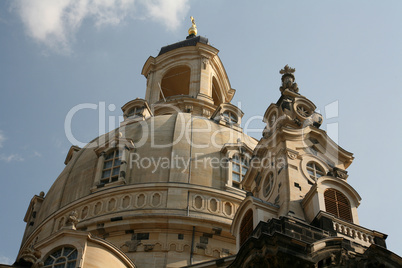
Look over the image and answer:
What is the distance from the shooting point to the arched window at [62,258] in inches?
1000

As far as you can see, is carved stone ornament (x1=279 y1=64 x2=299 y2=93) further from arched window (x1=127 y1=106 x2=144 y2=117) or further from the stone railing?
arched window (x1=127 y1=106 x2=144 y2=117)

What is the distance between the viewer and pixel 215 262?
85.5 ft

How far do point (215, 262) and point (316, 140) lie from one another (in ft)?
22.4

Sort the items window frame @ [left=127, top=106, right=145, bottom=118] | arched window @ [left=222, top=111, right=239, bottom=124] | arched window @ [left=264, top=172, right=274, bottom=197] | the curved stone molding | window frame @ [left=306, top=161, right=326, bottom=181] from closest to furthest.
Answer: window frame @ [left=306, top=161, right=326, bottom=181] < arched window @ [left=264, top=172, right=274, bottom=197] < the curved stone molding < arched window @ [left=222, top=111, right=239, bottom=124] < window frame @ [left=127, top=106, right=145, bottom=118]

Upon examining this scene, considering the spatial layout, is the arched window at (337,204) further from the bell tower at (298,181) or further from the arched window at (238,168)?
the arched window at (238,168)

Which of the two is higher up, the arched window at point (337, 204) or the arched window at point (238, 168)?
the arched window at point (238, 168)

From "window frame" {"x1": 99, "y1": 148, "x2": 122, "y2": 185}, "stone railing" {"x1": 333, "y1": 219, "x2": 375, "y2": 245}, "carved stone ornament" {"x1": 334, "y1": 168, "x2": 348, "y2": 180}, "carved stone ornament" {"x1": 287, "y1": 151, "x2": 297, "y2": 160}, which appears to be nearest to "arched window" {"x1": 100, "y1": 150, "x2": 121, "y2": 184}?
"window frame" {"x1": 99, "y1": 148, "x2": 122, "y2": 185}

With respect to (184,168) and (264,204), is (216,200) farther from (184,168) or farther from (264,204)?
(264,204)

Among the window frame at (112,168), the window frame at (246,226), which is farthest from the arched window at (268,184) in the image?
the window frame at (112,168)

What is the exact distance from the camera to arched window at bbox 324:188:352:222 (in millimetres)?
25344

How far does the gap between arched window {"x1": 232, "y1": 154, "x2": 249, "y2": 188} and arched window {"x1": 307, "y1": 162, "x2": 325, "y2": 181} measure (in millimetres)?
8644

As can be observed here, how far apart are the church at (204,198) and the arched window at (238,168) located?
0.20 feet

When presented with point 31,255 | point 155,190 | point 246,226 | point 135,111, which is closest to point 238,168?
point 155,190

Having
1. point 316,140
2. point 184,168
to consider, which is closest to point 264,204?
point 316,140
